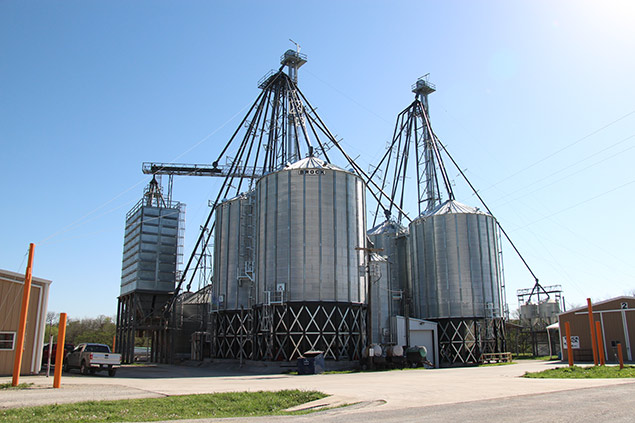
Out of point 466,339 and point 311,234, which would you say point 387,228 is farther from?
point 311,234

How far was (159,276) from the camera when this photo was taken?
60656 mm

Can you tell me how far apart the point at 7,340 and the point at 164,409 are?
17904 millimetres

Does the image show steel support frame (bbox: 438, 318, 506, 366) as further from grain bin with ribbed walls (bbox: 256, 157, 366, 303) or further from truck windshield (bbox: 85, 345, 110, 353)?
truck windshield (bbox: 85, 345, 110, 353)

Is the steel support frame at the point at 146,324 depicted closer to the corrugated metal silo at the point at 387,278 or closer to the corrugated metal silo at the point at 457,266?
the corrugated metal silo at the point at 387,278

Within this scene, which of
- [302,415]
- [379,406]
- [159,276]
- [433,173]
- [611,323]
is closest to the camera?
[302,415]

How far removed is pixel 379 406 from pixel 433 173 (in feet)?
177

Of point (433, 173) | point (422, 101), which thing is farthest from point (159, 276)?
point (422, 101)

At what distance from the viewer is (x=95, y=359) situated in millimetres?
32469

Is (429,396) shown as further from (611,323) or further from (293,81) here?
(293,81)

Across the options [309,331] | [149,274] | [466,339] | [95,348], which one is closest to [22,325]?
[95,348]

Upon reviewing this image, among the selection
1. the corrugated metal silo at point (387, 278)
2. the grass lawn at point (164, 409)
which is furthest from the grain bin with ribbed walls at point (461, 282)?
the grass lawn at point (164, 409)

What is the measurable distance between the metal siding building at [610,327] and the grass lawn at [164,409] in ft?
111

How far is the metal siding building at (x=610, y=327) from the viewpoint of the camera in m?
41.7

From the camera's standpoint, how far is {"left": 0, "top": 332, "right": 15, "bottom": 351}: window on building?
91.7ft
